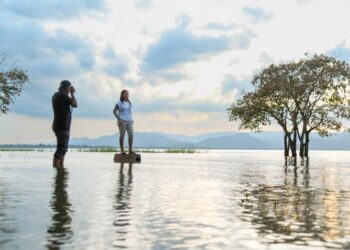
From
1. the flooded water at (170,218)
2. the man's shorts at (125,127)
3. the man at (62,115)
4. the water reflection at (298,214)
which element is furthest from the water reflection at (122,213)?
the man's shorts at (125,127)

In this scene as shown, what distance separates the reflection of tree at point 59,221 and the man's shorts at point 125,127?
14007 mm

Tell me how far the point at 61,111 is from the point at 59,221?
1116 cm

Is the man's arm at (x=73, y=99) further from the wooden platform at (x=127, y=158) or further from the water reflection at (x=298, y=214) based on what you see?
the water reflection at (x=298, y=214)

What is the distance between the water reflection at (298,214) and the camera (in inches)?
215

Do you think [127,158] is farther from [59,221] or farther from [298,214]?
[59,221]

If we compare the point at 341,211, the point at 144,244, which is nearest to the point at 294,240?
the point at 144,244

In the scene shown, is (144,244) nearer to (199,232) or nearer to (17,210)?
(199,232)

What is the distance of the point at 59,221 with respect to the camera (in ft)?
20.4

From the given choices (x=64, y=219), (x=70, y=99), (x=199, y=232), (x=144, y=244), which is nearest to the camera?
(x=144, y=244)

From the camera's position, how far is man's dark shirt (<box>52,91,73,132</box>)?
1699cm

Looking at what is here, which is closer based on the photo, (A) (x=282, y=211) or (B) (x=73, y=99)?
Result: (A) (x=282, y=211)

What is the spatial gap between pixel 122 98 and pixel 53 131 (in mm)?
7218

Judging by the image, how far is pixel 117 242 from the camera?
499cm

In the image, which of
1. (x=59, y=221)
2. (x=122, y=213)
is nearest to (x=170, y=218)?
Result: (x=122, y=213)
